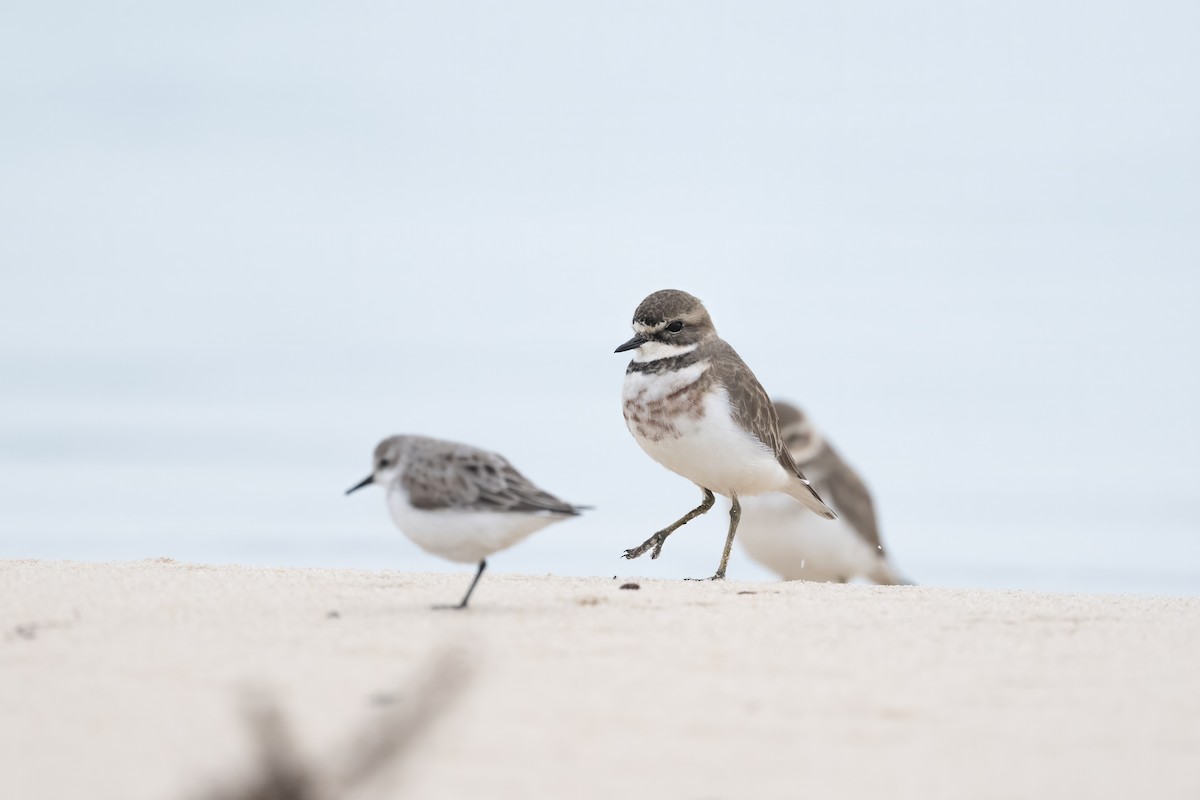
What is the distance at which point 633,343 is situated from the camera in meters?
9.42

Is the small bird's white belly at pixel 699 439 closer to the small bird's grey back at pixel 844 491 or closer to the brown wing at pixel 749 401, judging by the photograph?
the brown wing at pixel 749 401

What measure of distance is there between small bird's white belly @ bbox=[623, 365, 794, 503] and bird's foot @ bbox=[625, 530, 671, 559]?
41 centimetres

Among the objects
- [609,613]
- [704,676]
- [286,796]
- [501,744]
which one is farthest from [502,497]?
[286,796]

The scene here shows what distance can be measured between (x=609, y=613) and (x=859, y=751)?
6.92 ft

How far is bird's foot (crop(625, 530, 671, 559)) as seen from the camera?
9.45 meters

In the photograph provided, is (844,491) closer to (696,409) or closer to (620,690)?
(696,409)

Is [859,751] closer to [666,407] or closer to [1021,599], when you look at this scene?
[1021,599]

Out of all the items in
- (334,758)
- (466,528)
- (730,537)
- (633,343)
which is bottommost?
(730,537)

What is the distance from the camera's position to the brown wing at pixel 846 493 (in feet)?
43.3

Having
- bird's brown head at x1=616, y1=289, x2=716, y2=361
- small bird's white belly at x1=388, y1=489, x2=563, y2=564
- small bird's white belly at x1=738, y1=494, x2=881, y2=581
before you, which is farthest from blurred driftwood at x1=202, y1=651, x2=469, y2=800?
small bird's white belly at x1=738, y1=494, x2=881, y2=581

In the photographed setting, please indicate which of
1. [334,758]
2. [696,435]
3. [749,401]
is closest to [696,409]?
[696,435]

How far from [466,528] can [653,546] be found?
11.4 feet

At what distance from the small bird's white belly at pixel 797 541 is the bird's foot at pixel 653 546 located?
3287mm

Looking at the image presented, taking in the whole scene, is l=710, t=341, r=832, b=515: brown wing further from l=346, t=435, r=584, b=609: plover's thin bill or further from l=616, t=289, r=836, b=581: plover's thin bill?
l=346, t=435, r=584, b=609: plover's thin bill
